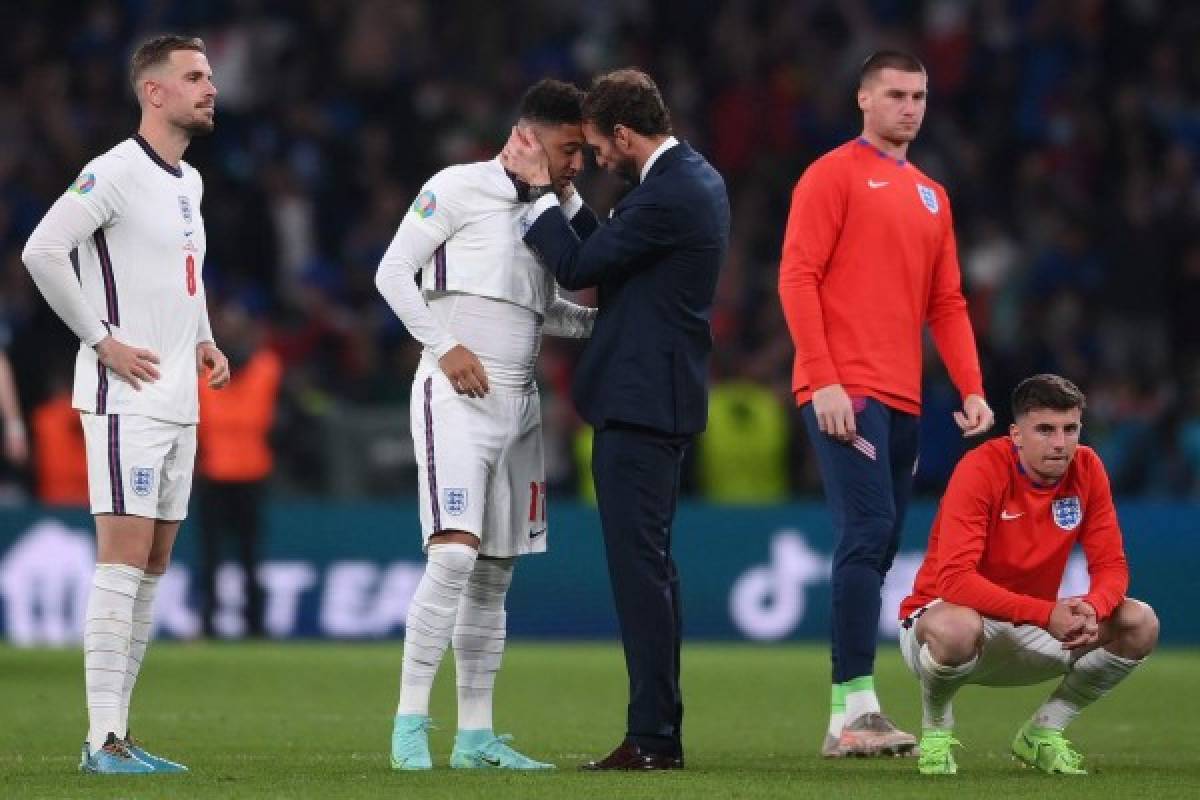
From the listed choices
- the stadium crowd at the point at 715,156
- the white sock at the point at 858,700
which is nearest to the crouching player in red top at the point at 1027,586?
the white sock at the point at 858,700

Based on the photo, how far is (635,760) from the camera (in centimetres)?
790

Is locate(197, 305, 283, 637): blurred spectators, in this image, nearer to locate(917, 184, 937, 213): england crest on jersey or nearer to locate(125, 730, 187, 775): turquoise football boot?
locate(917, 184, 937, 213): england crest on jersey

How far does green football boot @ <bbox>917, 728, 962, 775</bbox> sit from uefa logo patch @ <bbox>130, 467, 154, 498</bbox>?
261 cm

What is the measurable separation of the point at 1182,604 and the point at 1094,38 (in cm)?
599

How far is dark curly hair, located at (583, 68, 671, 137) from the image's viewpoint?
7992mm

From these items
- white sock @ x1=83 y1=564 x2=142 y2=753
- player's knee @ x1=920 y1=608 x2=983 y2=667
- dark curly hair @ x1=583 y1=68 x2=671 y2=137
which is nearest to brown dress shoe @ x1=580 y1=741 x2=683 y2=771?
player's knee @ x1=920 y1=608 x2=983 y2=667

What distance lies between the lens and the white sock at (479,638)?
26.9ft

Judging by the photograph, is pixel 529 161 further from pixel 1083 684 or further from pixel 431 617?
pixel 1083 684

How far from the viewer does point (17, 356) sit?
59.1 feet

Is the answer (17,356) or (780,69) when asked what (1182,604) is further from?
(17,356)

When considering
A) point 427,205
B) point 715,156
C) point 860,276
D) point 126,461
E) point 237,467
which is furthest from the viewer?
point 715,156

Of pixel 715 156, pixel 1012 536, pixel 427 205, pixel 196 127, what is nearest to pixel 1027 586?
pixel 1012 536

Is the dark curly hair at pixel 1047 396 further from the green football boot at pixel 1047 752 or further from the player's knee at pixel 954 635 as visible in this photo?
the green football boot at pixel 1047 752

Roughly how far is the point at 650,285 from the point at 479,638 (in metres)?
1.31
